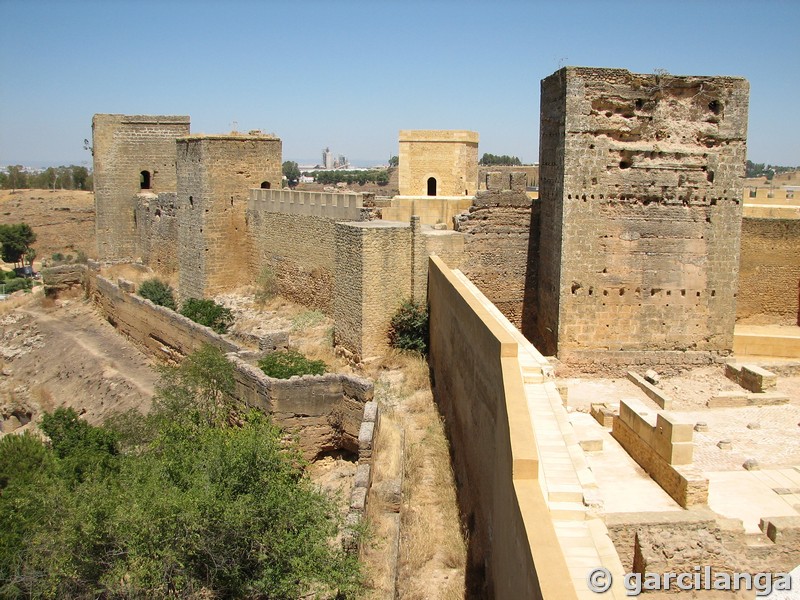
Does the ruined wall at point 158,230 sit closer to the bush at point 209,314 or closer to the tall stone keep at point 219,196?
the tall stone keep at point 219,196

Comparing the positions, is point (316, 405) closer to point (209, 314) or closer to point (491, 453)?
point (491, 453)

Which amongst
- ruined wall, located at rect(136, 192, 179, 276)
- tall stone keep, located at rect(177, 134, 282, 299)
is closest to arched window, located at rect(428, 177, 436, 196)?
tall stone keep, located at rect(177, 134, 282, 299)

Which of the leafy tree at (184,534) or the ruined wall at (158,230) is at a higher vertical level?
the ruined wall at (158,230)

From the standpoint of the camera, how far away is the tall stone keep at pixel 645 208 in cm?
1201

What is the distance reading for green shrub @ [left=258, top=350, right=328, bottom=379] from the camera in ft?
36.9

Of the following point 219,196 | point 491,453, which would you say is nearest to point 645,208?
point 491,453

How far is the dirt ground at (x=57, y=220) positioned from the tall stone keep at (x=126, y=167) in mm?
21402

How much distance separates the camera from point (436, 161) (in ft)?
71.8

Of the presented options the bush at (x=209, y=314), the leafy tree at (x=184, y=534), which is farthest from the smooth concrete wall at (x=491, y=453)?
the bush at (x=209, y=314)

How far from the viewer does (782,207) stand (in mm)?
17141

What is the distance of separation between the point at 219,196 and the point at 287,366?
25.7 ft

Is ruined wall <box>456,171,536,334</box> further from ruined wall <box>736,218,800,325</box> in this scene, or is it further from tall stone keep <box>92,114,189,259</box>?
tall stone keep <box>92,114,189,259</box>

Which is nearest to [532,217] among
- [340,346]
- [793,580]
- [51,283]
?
[340,346]

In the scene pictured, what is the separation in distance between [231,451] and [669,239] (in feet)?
Result: 26.3
